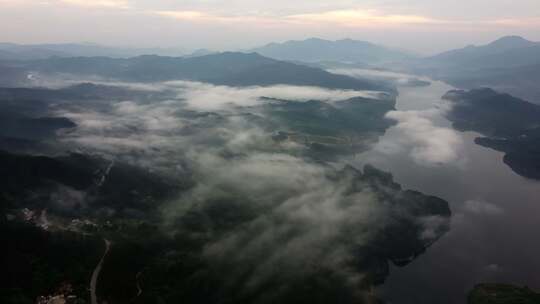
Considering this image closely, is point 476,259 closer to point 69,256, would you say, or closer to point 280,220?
point 280,220

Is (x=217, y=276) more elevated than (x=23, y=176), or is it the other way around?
(x=23, y=176)

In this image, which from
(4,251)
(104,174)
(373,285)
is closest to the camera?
(4,251)

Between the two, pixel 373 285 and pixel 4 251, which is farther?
pixel 373 285

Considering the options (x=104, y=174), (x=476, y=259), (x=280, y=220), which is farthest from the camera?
(x=104, y=174)

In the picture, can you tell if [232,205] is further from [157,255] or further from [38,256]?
[38,256]

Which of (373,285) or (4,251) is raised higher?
(4,251)

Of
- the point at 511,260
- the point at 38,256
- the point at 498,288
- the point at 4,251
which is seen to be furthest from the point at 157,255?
the point at 511,260

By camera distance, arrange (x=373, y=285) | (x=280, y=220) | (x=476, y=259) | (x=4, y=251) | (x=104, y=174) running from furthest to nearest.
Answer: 1. (x=104, y=174)
2. (x=280, y=220)
3. (x=476, y=259)
4. (x=373, y=285)
5. (x=4, y=251)

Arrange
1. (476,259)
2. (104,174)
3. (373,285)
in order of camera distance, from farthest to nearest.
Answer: (104,174)
(476,259)
(373,285)

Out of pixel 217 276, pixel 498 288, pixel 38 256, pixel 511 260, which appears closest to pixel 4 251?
pixel 38 256
